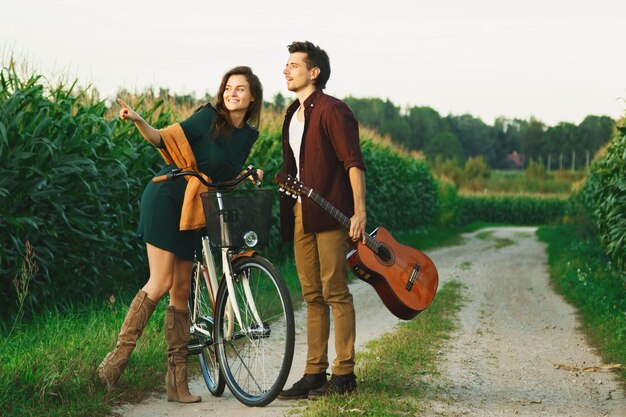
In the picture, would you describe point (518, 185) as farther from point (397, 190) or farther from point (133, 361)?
point (133, 361)

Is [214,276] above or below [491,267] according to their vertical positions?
above

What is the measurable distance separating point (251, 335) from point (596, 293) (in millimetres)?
7375

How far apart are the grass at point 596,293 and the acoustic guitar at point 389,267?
2309 millimetres

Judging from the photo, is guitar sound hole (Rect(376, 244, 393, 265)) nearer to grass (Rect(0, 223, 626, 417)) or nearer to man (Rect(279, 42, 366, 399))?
man (Rect(279, 42, 366, 399))

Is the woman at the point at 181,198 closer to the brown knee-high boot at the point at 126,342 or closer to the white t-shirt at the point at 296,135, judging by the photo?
the brown knee-high boot at the point at 126,342

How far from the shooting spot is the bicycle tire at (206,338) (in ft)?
18.2

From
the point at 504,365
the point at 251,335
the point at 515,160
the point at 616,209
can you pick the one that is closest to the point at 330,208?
the point at 251,335

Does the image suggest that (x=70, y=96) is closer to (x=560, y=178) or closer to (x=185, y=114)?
(x=185, y=114)

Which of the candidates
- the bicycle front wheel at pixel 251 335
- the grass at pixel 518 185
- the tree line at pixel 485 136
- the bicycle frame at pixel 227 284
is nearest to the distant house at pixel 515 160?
the tree line at pixel 485 136

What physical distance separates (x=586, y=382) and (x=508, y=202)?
2042 inches

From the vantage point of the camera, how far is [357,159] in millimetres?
5309

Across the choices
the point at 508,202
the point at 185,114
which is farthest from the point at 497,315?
the point at 508,202

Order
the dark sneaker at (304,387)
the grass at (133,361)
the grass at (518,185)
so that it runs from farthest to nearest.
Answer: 1. the grass at (518,185)
2. the dark sneaker at (304,387)
3. the grass at (133,361)

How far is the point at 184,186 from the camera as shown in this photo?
17.6 ft
